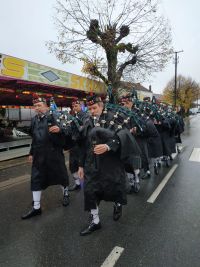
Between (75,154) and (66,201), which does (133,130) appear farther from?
(66,201)

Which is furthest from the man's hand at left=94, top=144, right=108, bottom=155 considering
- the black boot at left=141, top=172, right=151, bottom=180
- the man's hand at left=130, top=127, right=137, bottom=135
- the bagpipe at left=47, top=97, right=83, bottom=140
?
the black boot at left=141, top=172, right=151, bottom=180

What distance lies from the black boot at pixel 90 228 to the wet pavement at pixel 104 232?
7 cm

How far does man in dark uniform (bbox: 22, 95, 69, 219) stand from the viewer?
4.36 meters

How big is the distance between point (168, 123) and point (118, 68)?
1047 centimetres

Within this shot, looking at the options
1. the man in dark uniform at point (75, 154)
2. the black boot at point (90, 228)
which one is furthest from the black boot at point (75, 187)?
the black boot at point (90, 228)

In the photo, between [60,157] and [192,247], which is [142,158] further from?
[192,247]

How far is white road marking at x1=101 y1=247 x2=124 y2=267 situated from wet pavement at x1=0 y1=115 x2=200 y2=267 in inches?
2.1

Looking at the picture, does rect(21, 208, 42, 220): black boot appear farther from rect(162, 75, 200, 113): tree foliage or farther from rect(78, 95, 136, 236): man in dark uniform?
rect(162, 75, 200, 113): tree foliage

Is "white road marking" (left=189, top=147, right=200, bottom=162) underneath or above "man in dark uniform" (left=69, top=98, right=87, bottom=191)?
underneath

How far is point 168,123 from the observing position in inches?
308

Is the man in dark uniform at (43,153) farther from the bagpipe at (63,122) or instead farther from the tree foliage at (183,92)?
the tree foliage at (183,92)

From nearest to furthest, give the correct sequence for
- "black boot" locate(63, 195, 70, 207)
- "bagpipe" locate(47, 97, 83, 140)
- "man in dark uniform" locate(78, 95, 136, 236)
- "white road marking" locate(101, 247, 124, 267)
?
1. "white road marking" locate(101, 247, 124, 267)
2. "man in dark uniform" locate(78, 95, 136, 236)
3. "bagpipe" locate(47, 97, 83, 140)
4. "black boot" locate(63, 195, 70, 207)

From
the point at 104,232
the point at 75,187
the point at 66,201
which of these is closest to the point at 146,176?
the point at 75,187

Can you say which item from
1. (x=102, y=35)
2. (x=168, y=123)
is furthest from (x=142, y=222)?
(x=102, y=35)
